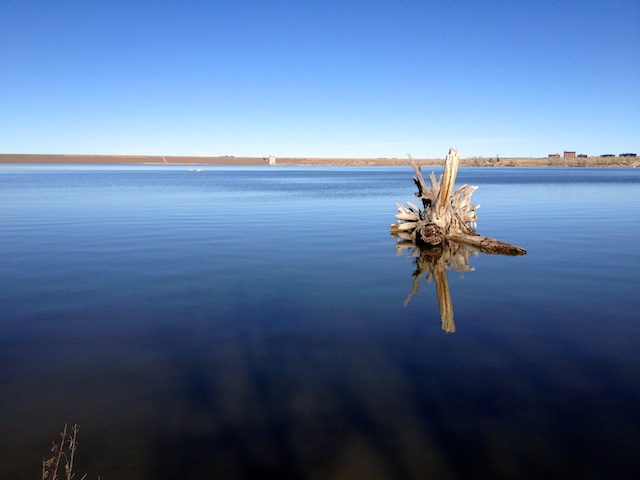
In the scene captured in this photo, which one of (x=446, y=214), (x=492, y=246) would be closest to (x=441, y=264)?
(x=492, y=246)

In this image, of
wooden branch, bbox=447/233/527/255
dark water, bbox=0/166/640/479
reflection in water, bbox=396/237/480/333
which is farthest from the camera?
wooden branch, bbox=447/233/527/255

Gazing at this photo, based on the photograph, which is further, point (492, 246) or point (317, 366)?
point (492, 246)

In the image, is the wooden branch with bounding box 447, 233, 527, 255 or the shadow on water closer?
the shadow on water

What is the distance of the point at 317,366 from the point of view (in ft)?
24.6

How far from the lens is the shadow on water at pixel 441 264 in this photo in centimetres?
1066

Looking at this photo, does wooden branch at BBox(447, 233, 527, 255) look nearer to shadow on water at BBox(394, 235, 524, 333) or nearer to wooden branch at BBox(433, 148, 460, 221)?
shadow on water at BBox(394, 235, 524, 333)

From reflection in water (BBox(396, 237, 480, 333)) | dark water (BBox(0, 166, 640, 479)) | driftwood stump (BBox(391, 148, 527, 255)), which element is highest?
driftwood stump (BBox(391, 148, 527, 255))

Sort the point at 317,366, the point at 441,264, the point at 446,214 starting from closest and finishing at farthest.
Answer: the point at 317,366 < the point at 441,264 < the point at 446,214

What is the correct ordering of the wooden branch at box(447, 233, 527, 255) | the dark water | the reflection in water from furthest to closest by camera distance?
1. the wooden branch at box(447, 233, 527, 255)
2. the reflection in water
3. the dark water

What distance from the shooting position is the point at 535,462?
5191 millimetres

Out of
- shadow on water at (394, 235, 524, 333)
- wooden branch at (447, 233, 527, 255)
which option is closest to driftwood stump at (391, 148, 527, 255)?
wooden branch at (447, 233, 527, 255)

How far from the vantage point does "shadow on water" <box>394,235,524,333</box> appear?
10656 millimetres

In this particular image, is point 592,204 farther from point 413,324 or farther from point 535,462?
point 535,462

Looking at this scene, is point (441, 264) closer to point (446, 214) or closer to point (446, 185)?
point (446, 185)
